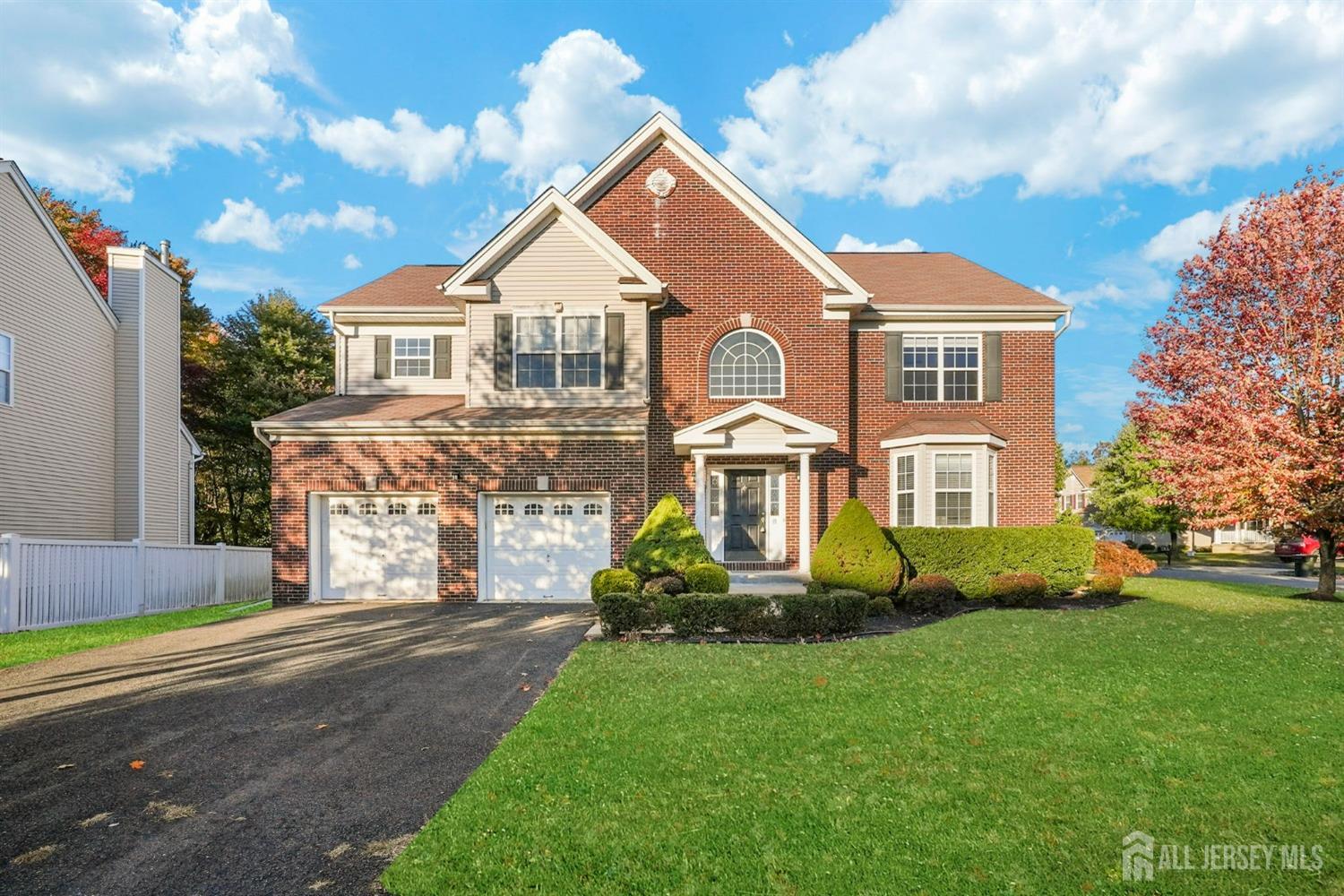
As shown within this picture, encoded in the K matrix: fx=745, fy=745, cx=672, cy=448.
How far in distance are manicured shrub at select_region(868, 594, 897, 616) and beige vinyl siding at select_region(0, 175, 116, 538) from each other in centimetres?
1734

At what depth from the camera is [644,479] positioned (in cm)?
1562

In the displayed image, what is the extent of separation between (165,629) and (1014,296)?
18.8 metres

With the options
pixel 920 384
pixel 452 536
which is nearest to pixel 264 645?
pixel 452 536

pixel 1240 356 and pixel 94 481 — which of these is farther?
pixel 94 481

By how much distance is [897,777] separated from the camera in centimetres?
505

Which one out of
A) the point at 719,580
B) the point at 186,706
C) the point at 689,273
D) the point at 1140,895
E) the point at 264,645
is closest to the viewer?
the point at 1140,895

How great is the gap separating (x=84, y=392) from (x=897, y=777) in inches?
814

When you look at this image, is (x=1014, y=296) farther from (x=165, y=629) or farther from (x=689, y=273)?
(x=165, y=629)

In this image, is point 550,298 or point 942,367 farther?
point 942,367

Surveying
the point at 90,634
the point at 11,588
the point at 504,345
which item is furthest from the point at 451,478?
the point at 11,588

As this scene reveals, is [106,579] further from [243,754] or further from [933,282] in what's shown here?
[933,282]

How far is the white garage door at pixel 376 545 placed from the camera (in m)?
16.0

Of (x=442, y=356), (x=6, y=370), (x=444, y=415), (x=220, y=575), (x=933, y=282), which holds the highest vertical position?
(x=933, y=282)

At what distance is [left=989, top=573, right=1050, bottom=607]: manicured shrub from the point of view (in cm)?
1462
